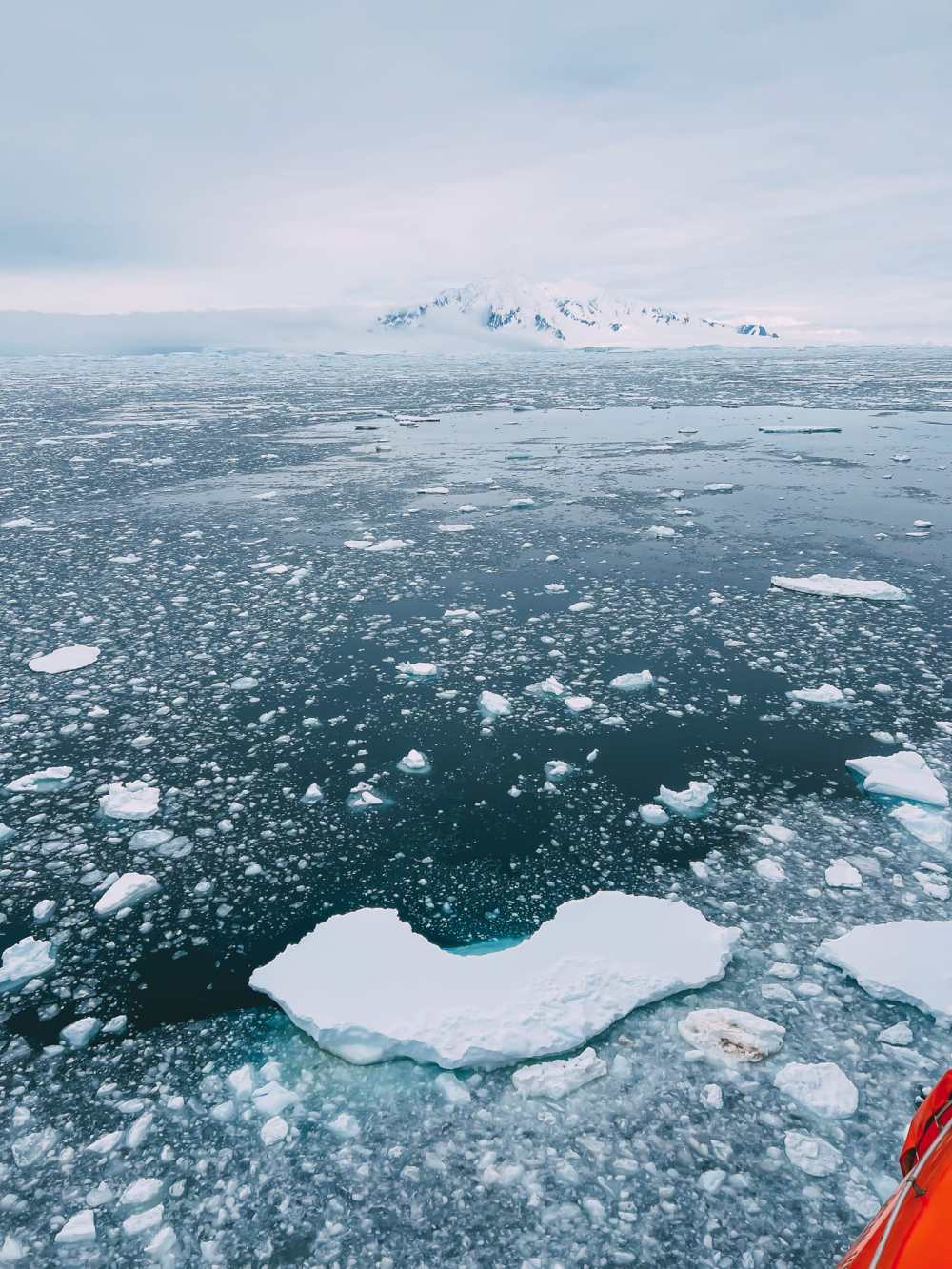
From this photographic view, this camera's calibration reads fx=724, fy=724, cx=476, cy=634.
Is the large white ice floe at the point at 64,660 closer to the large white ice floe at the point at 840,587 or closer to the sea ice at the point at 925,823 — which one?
the sea ice at the point at 925,823

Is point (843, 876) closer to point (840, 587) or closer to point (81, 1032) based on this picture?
point (81, 1032)

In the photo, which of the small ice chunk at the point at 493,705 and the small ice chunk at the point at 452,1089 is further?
the small ice chunk at the point at 493,705

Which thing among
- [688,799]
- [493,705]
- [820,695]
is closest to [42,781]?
[493,705]

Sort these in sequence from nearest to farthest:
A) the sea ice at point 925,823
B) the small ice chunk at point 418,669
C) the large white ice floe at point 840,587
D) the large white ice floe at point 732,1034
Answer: the large white ice floe at point 732,1034 < the sea ice at point 925,823 < the small ice chunk at point 418,669 < the large white ice floe at point 840,587

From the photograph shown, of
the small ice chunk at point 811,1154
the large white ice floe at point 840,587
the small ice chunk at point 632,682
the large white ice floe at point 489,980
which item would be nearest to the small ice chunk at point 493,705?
the small ice chunk at point 632,682

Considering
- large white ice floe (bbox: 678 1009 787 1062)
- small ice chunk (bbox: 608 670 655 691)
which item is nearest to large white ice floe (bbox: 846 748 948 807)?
small ice chunk (bbox: 608 670 655 691)
